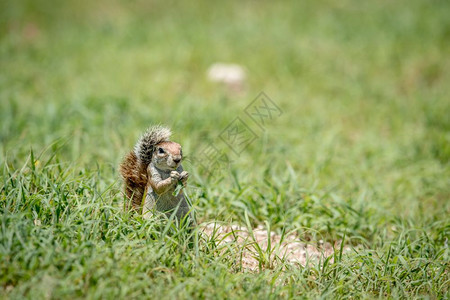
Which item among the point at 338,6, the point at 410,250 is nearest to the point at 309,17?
the point at 338,6

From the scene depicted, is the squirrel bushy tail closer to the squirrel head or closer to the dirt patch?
the squirrel head

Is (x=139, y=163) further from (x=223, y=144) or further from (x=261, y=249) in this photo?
(x=223, y=144)

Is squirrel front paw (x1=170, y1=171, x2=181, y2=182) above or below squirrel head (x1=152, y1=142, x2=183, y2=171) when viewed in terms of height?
below

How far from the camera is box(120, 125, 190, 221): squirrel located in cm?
237

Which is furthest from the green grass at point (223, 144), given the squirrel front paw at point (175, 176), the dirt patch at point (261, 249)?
the squirrel front paw at point (175, 176)

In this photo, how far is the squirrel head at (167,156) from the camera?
2.36 m

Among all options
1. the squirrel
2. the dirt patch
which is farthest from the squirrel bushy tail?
the dirt patch

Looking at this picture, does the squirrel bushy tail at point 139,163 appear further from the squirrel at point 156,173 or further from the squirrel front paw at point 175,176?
the squirrel front paw at point 175,176

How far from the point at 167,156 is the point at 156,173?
14cm

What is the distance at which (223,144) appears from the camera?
190 inches

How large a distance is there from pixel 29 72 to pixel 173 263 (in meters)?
5.68

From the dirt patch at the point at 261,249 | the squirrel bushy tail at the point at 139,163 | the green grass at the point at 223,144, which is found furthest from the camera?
the dirt patch at the point at 261,249

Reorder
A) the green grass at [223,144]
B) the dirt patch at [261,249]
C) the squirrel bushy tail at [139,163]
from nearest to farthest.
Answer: the green grass at [223,144]
the squirrel bushy tail at [139,163]
the dirt patch at [261,249]

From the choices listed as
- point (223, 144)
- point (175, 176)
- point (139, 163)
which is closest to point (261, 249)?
point (175, 176)
